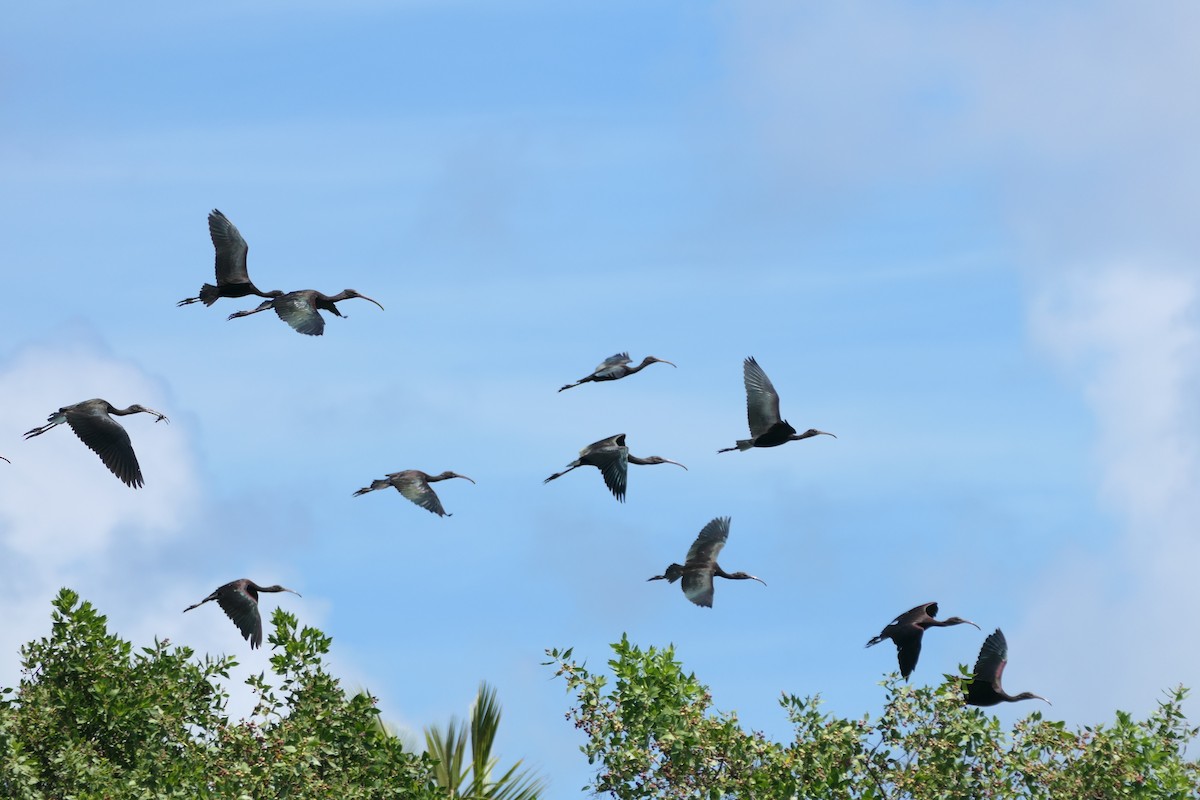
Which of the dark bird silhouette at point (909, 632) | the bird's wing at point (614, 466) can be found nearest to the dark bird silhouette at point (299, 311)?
the bird's wing at point (614, 466)

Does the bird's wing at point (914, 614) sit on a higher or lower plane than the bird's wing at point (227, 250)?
lower

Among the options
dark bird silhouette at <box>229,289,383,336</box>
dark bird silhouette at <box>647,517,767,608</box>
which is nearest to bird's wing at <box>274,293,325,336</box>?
dark bird silhouette at <box>229,289,383,336</box>

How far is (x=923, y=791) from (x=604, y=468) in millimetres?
6988

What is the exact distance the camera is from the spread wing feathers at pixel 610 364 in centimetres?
2594

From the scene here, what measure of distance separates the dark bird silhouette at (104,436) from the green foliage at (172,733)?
3.06 m

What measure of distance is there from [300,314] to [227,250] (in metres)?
1.58

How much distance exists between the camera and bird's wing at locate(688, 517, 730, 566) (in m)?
23.6

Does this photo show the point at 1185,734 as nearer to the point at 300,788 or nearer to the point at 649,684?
the point at 649,684

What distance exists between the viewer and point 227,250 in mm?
25078

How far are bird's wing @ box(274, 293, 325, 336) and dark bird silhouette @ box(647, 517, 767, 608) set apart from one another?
5.67 metres

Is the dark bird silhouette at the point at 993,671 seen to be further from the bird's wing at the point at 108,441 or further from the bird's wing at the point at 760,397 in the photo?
the bird's wing at the point at 108,441

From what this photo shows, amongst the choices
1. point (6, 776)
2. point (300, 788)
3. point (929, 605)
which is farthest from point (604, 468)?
point (6, 776)

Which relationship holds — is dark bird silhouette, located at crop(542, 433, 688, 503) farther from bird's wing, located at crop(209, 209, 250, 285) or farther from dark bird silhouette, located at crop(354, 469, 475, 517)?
bird's wing, located at crop(209, 209, 250, 285)

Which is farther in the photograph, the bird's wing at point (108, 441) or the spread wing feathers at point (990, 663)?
the bird's wing at point (108, 441)
